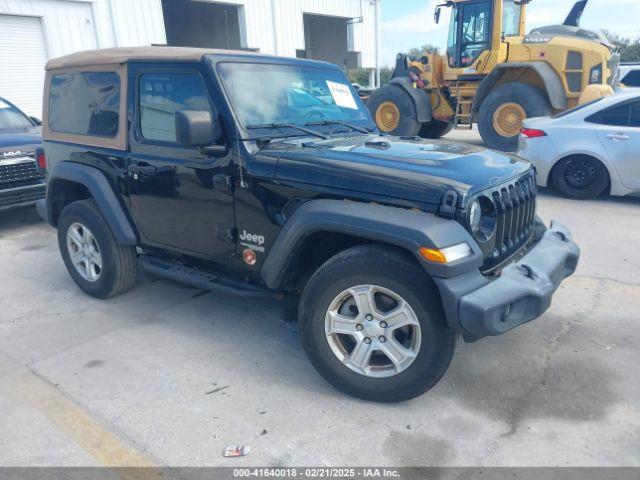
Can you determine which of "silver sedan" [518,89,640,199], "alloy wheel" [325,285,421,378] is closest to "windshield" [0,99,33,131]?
"alloy wheel" [325,285,421,378]

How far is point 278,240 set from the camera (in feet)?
10.2

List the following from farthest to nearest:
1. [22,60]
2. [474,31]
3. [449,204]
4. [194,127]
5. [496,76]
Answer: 1. [22,60]
2. [474,31]
3. [496,76]
4. [194,127]
5. [449,204]

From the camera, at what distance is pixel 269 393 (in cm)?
309

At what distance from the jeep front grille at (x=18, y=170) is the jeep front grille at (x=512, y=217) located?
618cm

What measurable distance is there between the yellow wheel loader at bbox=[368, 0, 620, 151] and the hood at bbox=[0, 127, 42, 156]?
21.1 feet

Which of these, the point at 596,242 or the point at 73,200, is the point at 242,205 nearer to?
the point at 73,200

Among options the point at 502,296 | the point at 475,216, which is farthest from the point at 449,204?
the point at 502,296

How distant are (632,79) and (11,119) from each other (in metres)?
15.0

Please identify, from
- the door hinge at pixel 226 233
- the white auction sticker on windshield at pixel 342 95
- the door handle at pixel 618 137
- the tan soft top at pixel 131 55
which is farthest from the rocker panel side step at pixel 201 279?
the door handle at pixel 618 137

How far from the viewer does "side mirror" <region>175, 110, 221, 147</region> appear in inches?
120

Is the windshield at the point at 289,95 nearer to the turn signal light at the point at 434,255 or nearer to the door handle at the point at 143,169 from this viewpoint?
the door handle at the point at 143,169

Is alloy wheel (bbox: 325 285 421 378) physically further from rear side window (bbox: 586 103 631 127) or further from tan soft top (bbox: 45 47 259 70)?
rear side window (bbox: 586 103 631 127)

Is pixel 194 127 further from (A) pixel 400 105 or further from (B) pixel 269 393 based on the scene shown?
(A) pixel 400 105

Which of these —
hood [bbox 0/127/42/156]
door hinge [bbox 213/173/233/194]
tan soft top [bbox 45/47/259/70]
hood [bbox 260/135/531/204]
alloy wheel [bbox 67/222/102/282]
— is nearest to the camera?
hood [bbox 260/135/531/204]
